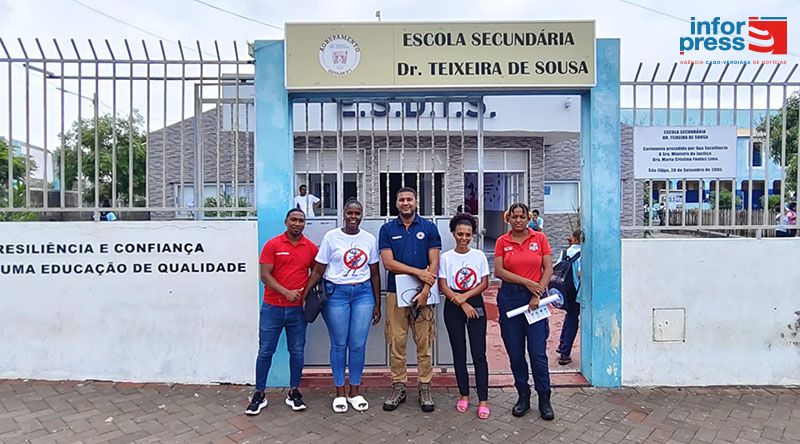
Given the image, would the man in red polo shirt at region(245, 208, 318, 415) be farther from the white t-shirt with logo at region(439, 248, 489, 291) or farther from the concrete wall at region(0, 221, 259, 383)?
the white t-shirt with logo at region(439, 248, 489, 291)

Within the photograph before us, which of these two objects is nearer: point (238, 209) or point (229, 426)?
point (229, 426)

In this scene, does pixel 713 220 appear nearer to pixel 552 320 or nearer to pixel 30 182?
pixel 552 320

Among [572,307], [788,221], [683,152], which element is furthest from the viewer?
[572,307]

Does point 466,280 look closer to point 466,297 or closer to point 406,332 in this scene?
point 466,297

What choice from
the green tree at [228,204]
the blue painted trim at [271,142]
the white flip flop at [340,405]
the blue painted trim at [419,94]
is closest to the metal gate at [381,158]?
the blue painted trim at [419,94]

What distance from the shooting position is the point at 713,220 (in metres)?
4.89

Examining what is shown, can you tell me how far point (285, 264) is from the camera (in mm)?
4133

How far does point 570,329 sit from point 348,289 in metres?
2.49

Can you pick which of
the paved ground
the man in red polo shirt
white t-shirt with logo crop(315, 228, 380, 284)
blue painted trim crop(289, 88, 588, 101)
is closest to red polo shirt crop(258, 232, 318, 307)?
the man in red polo shirt

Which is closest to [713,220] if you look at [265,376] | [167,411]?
[265,376]

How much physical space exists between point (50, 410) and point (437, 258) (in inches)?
125

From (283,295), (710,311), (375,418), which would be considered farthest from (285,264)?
(710,311)

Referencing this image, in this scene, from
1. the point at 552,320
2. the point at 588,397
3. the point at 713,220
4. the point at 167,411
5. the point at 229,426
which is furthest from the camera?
the point at 552,320

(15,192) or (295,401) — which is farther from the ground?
(15,192)
